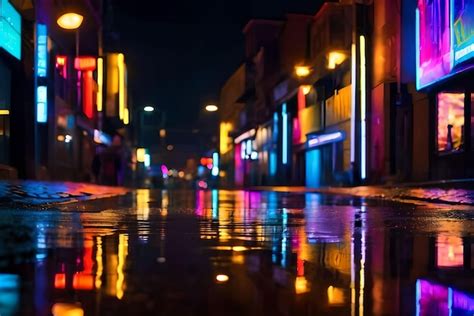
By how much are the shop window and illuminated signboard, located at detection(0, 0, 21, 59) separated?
1460cm

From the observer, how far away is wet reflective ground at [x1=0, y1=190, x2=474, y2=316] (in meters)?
3.95

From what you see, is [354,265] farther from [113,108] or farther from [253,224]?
[113,108]

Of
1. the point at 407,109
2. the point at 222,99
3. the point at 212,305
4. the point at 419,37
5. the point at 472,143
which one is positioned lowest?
the point at 212,305

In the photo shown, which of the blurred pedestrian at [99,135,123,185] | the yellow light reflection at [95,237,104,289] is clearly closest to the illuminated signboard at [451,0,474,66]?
the yellow light reflection at [95,237,104,289]

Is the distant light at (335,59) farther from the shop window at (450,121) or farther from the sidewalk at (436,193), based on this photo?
the sidewalk at (436,193)

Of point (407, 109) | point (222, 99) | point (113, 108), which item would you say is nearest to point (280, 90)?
point (113, 108)

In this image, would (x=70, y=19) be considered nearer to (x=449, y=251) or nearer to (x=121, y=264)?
(x=121, y=264)

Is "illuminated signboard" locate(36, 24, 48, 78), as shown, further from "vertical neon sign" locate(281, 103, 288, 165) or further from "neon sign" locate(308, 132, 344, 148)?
"vertical neon sign" locate(281, 103, 288, 165)

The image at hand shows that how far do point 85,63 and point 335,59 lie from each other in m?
14.6

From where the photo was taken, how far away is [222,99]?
80.4m

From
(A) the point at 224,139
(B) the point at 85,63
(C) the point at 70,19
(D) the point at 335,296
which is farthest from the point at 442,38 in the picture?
(A) the point at 224,139

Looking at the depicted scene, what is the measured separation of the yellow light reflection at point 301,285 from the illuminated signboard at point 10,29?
15.7m

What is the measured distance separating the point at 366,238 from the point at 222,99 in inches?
2899

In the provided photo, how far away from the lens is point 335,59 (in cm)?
3180
